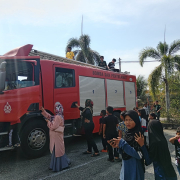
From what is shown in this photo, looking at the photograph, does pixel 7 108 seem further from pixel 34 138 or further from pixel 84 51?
pixel 84 51

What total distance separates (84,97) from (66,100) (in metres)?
0.90

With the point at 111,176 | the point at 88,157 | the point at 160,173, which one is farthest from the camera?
the point at 88,157

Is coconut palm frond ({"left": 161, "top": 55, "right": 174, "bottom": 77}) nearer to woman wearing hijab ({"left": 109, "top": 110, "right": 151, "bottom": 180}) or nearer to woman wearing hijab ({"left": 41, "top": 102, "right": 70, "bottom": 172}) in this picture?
woman wearing hijab ({"left": 41, "top": 102, "right": 70, "bottom": 172})

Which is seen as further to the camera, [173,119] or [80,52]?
[80,52]

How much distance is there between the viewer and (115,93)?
8.81 metres

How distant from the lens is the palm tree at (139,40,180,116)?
1151 cm

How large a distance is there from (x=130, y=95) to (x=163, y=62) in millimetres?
3553

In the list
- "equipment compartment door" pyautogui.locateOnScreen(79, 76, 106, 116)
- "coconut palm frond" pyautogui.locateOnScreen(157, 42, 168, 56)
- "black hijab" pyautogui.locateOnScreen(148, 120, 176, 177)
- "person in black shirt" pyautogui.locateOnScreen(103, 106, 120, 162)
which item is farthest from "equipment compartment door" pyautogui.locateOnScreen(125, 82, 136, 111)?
"black hijab" pyautogui.locateOnScreen(148, 120, 176, 177)

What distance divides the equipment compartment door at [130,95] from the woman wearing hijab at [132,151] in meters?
7.30

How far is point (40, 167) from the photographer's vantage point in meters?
4.59

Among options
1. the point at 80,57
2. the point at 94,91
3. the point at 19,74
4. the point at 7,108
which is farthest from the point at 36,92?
the point at 80,57

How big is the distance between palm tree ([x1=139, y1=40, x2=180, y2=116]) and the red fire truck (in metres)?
6.02

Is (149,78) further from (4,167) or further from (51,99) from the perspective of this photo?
(4,167)

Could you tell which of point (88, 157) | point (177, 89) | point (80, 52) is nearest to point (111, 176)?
point (88, 157)
